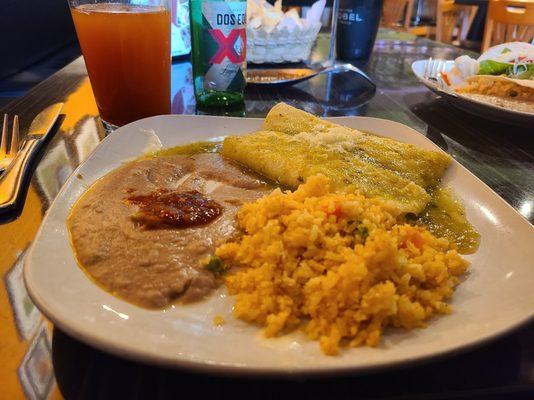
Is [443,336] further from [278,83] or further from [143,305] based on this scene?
[278,83]

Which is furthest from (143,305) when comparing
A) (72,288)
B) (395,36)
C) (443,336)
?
(395,36)

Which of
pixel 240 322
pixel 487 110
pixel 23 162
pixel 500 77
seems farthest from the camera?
pixel 500 77

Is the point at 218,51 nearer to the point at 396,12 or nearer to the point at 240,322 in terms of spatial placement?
the point at 240,322

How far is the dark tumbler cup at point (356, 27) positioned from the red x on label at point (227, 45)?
54.1 inches

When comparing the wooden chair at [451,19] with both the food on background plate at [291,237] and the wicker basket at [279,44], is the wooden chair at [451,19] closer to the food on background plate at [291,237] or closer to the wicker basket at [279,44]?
the wicker basket at [279,44]

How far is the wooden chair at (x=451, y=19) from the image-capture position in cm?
639

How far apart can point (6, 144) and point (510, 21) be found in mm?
4777

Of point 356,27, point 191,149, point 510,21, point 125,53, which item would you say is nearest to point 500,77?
point 356,27

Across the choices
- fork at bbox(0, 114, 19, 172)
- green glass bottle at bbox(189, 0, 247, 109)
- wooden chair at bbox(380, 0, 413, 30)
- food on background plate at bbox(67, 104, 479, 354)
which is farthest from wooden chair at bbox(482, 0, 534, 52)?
fork at bbox(0, 114, 19, 172)

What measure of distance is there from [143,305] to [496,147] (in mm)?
1586

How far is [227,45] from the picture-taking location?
190 centimetres

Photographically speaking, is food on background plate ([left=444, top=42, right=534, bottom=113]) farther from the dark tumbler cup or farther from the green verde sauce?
the green verde sauce

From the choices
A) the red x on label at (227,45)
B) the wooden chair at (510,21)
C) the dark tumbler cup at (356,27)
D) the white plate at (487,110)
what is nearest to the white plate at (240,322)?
the white plate at (487,110)

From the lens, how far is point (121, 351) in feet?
2.16
